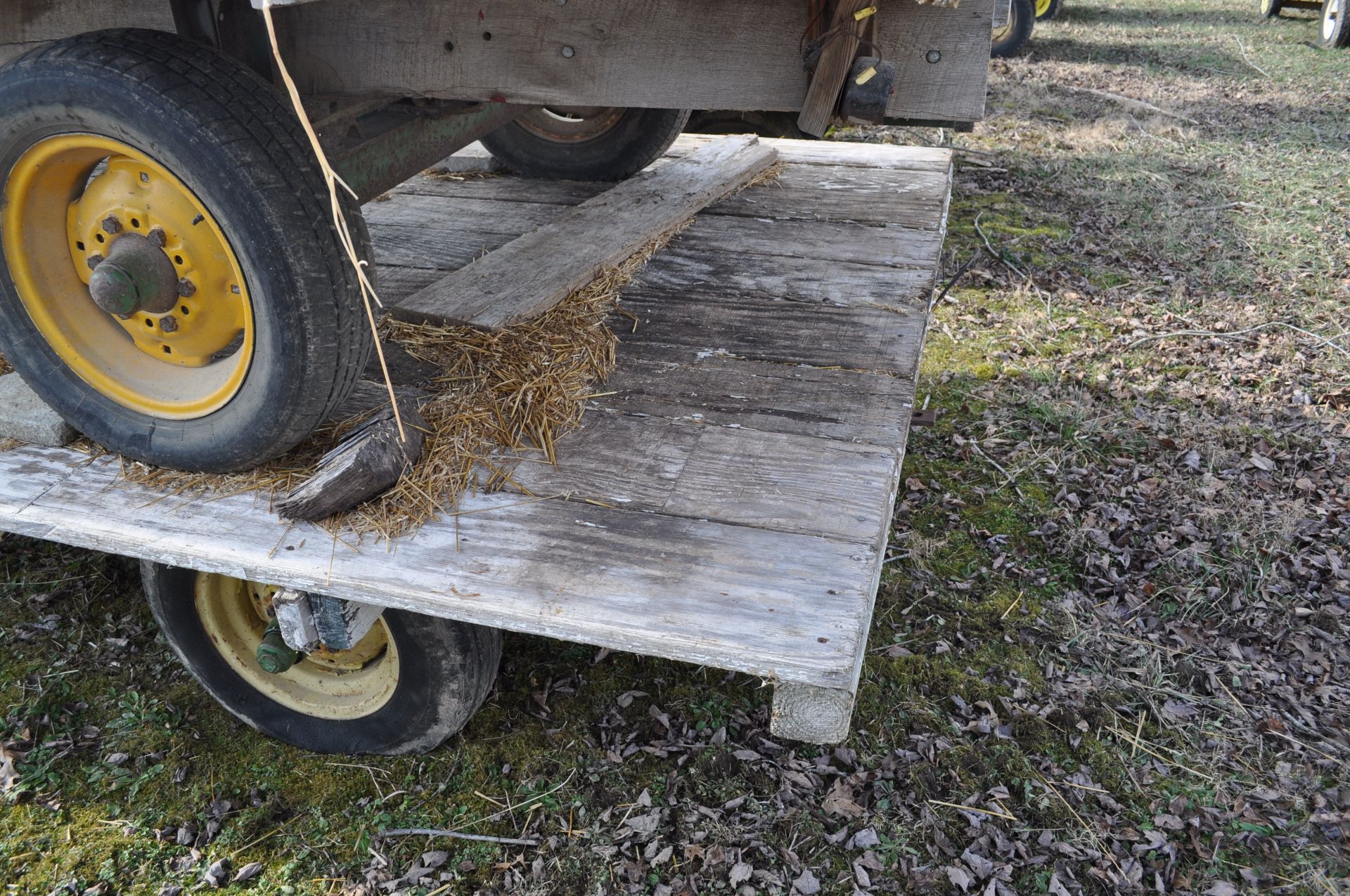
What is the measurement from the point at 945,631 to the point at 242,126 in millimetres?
2677

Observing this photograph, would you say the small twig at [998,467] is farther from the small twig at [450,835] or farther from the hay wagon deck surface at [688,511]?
the small twig at [450,835]

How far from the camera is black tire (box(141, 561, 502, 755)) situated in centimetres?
253

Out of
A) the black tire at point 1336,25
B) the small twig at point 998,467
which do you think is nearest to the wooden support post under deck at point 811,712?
the small twig at point 998,467

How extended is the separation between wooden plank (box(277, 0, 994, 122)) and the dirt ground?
178 cm

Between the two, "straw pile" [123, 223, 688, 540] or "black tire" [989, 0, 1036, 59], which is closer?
"straw pile" [123, 223, 688, 540]

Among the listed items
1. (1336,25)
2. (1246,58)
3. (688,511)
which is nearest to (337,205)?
(688,511)

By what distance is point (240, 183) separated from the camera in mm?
2152

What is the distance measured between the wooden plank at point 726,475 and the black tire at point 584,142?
7.65ft

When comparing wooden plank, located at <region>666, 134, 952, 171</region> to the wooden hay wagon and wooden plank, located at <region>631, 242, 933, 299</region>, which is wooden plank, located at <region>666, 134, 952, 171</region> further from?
the wooden hay wagon

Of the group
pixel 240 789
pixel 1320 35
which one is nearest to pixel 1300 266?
pixel 240 789

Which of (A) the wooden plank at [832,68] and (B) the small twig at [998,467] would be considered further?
(B) the small twig at [998,467]

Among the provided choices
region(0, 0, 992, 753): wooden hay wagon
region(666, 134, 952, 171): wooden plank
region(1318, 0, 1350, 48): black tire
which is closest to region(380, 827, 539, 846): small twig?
region(0, 0, 992, 753): wooden hay wagon

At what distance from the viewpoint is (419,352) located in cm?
308

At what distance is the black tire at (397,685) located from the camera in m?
2.53
